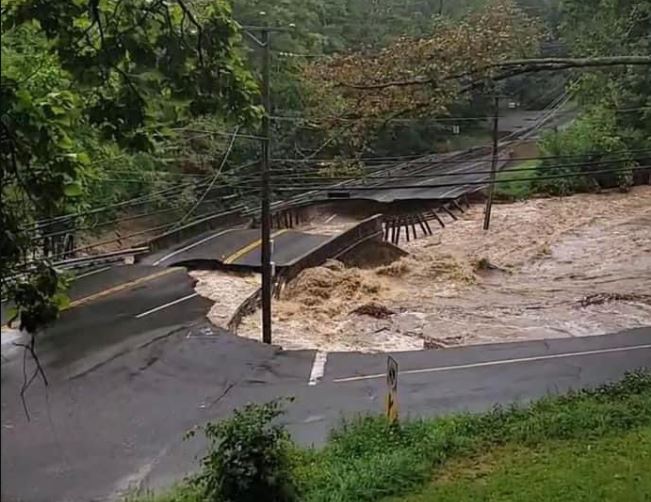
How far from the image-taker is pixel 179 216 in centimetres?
2788

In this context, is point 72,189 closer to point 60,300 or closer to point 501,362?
point 60,300

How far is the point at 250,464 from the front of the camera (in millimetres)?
6922

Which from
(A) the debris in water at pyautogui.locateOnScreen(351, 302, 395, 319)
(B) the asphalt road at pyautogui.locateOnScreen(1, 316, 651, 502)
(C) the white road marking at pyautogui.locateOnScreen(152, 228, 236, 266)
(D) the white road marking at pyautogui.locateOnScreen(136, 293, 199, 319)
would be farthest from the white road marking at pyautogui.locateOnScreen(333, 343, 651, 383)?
(C) the white road marking at pyautogui.locateOnScreen(152, 228, 236, 266)

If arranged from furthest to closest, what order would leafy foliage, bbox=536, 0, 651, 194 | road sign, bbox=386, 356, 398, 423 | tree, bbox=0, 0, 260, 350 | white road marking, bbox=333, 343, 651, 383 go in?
leafy foliage, bbox=536, 0, 651, 194 < white road marking, bbox=333, 343, 651, 383 < road sign, bbox=386, 356, 398, 423 < tree, bbox=0, 0, 260, 350

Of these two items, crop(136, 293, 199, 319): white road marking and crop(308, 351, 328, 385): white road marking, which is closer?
crop(308, 351, 328, 385): white road marking

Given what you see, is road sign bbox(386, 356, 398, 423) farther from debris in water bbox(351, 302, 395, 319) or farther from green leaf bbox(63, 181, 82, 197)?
debris in water bbox(351, 302, 395, 319)

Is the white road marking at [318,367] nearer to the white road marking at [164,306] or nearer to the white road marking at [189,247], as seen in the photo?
the white road marking at [164,306]

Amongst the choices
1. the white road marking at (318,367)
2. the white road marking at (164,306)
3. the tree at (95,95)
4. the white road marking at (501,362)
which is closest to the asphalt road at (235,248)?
the white road marking at (164,306)

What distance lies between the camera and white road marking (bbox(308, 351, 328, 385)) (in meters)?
14.0

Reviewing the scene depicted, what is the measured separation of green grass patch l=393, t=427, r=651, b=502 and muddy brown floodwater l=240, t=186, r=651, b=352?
9.32m

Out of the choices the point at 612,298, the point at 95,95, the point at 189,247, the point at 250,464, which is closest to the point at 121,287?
the point at 189,247

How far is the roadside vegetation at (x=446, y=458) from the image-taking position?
6965mm

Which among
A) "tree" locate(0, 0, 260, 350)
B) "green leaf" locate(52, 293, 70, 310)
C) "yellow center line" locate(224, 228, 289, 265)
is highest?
"tree" locate(0, 0, 260, 350)

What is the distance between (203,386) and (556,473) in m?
7.55
